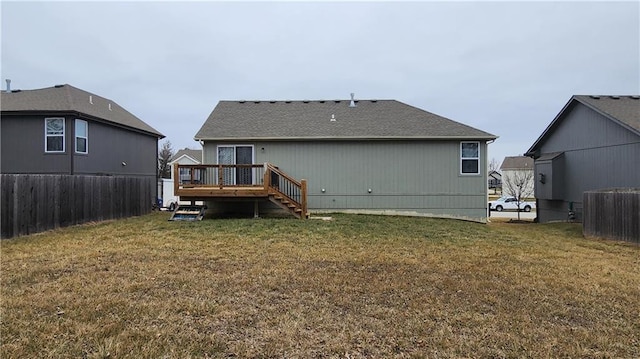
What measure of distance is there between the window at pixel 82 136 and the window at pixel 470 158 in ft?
48.1

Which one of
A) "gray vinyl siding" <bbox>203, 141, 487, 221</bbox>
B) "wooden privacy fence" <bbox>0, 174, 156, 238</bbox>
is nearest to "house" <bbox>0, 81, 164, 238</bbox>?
"wooden privacy fence" <bbox>0, 174, 156, 238</bbox>

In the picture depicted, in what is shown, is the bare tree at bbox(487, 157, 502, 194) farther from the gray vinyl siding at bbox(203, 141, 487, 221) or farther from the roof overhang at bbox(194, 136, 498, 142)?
the roof overhang at bbox(194, 136, 498, 142)

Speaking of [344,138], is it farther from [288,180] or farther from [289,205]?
[289,205]

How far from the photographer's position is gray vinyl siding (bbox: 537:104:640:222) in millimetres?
13117

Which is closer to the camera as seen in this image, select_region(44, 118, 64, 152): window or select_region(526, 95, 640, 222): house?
select_region(526, 95, 640, 222): house

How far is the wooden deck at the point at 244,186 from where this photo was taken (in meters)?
11.6

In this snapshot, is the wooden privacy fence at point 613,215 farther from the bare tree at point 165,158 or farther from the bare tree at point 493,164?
the bare tree at point 493,164

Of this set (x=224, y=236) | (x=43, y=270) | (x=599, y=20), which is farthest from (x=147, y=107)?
(x=599, y=20)

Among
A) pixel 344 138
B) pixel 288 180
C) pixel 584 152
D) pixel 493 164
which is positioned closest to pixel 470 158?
pixel 344 138

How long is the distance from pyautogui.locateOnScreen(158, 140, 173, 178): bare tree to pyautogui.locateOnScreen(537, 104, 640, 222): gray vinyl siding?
34861 mm

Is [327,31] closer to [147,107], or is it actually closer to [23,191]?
[23,191]

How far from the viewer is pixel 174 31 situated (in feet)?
48.7

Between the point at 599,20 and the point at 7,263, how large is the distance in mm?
18566

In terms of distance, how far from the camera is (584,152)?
15.4 m
